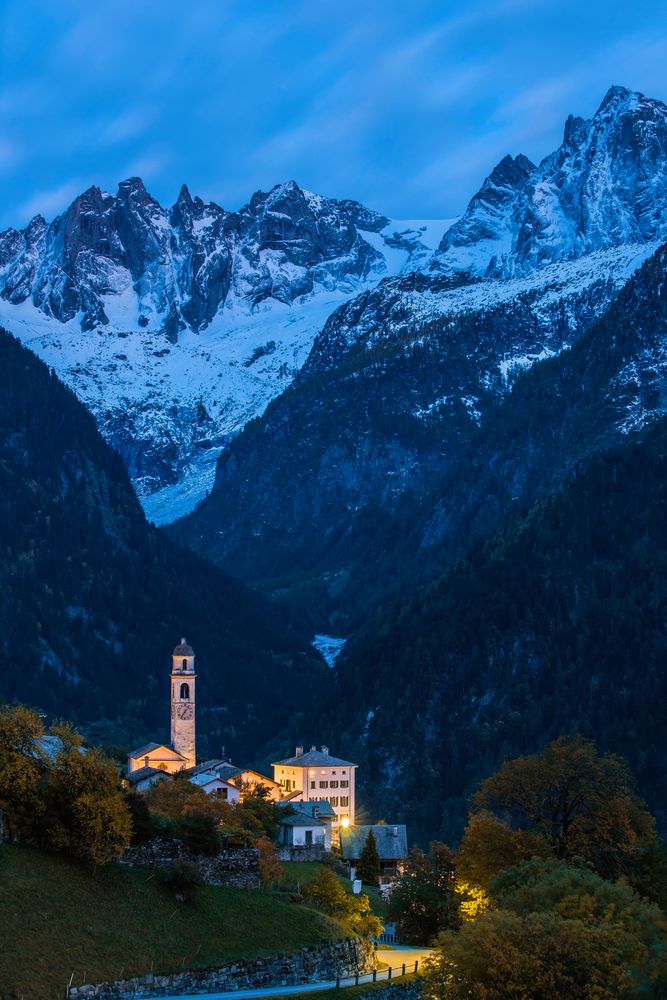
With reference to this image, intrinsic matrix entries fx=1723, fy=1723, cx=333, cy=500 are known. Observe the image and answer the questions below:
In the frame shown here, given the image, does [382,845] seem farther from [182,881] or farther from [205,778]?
[182,881]

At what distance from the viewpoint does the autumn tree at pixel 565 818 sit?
4277 inches

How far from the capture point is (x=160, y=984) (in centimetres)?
8494

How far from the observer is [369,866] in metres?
144

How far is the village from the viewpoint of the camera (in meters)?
143

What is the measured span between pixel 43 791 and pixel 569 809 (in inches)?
1455

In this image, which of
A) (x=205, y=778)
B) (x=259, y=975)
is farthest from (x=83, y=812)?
(x=205, y=778)

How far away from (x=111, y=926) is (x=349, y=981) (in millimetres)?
15415

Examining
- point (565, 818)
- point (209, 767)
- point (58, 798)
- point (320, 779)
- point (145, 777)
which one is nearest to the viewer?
point (58, 798)

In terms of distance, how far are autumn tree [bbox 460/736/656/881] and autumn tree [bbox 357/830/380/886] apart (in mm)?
29523

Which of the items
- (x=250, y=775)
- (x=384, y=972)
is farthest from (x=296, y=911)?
(x=250, y=775)

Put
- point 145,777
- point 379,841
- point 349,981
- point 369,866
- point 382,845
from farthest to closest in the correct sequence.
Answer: point 145,777, point 379,841, point 382,845, point 369,866, point 349,981

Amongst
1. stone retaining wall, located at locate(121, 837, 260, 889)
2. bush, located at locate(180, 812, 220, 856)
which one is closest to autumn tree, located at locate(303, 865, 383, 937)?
stone retaining wall, located at locate(121, 837, 260, 889)

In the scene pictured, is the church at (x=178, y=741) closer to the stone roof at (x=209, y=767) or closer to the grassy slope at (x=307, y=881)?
the stone roof at (x=209, y=767)

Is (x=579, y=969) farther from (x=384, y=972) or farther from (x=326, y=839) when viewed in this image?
(x=326, y=839)
